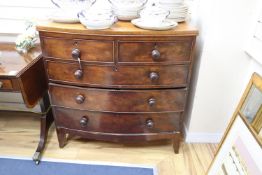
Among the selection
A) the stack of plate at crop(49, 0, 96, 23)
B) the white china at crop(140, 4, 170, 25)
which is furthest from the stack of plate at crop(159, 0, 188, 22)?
the stack of plate at crop(49, 0, 96, 23)

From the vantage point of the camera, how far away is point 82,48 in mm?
1221

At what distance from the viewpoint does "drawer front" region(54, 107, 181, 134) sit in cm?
145

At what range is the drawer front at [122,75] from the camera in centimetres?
128

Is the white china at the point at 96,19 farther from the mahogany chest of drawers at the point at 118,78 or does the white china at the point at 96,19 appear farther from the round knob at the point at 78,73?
the round knob at the point at 78,73

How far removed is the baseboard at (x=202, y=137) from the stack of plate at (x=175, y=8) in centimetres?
88

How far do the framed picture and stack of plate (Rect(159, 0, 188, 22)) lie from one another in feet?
1.81

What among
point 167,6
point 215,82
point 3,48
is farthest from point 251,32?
point 3,48

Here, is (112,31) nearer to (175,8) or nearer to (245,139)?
(175,8)

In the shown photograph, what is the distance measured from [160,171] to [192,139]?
1.31 feet

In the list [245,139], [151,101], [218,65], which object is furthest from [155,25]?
[245,139]

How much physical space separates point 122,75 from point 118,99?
169mm

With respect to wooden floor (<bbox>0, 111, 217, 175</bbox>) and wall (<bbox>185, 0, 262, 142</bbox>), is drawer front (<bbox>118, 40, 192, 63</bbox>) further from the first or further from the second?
wooden floor (<bbox>0, 111, 217, 175</bbox>)

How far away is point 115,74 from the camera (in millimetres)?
1280

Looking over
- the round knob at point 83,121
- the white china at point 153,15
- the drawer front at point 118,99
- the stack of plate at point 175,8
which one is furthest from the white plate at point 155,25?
the round knob at point 83,121
